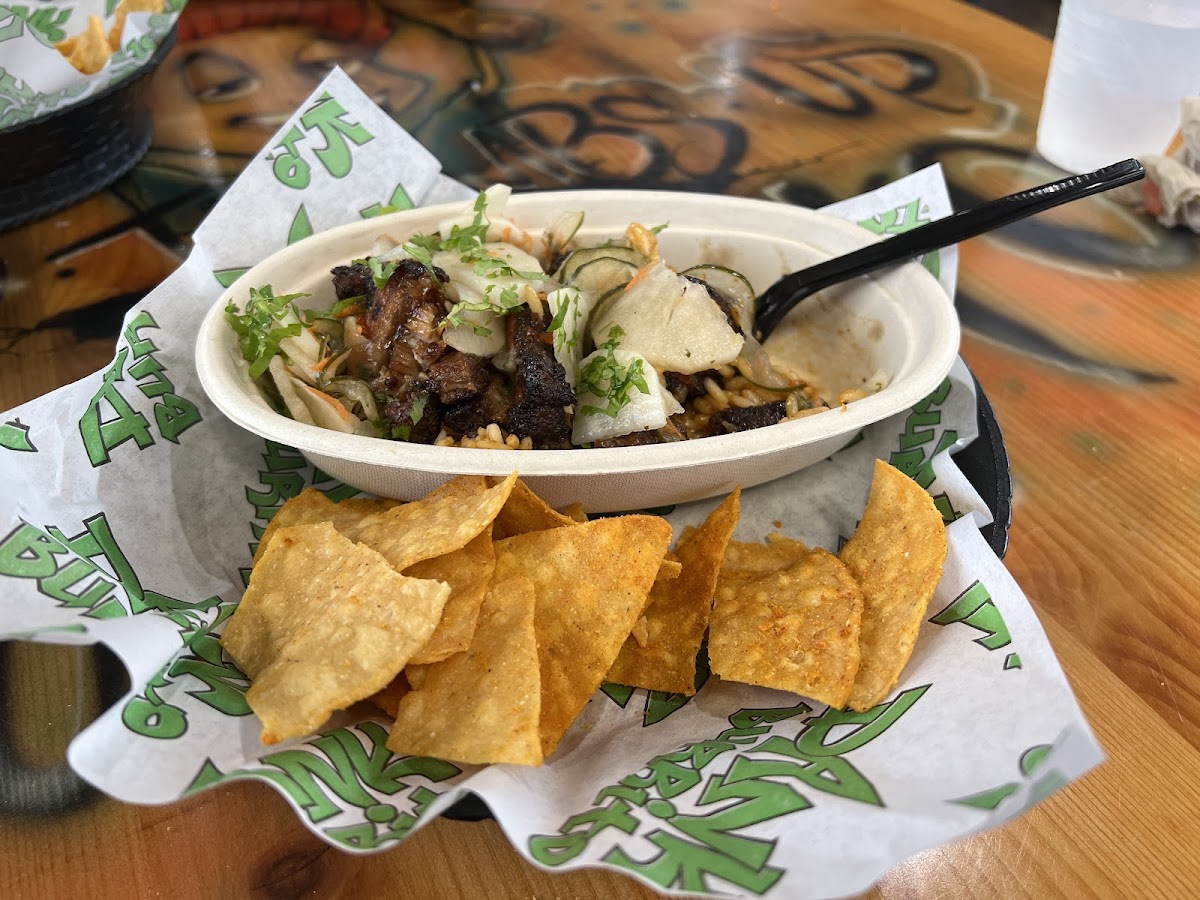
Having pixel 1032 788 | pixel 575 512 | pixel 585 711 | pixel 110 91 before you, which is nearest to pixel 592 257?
pixel 575 512

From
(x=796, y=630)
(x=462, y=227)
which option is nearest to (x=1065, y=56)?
(x=462, y=227)

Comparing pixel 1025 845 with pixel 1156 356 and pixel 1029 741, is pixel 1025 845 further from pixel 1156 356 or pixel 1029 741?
pixel 1156 356

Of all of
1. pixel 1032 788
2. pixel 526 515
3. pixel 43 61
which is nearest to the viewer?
pixel 1032 788

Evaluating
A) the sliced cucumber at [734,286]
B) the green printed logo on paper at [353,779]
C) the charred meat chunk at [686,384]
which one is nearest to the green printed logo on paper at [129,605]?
the green printed logo on paper at [353,779]

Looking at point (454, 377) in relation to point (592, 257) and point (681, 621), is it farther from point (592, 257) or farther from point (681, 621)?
point (681, 621)

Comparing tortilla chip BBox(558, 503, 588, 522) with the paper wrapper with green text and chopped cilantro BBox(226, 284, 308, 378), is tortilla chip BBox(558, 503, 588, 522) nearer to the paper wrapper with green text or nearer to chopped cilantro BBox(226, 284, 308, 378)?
the paper wrapper with green text
